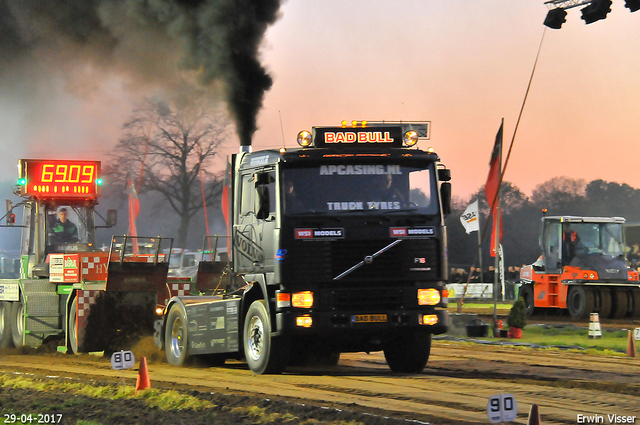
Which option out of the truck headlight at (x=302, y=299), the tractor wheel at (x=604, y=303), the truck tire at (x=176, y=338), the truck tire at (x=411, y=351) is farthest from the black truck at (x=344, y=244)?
the tractor wheel at (x=604, y=303)

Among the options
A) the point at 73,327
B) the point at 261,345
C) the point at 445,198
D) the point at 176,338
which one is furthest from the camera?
the point at 73,327

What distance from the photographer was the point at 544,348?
18.1 m

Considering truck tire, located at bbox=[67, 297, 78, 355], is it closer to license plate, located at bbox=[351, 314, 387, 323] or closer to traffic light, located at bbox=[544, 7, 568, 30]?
license plate, located at bbox=[351, 314, 387, 323]

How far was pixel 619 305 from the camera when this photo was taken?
28.5 metres

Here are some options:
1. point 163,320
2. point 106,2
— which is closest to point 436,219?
point 163,320

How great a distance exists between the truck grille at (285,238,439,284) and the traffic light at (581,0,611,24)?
10655 millimetres

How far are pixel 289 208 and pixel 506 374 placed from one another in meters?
4.14

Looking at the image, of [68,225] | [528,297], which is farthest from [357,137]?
[528,297]

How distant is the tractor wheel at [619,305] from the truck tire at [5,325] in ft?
60.4

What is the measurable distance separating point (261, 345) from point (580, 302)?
1759cm

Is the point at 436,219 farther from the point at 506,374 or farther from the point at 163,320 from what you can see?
the point at 163,320

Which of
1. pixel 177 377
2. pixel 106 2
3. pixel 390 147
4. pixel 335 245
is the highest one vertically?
pixel 106 2

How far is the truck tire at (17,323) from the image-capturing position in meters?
19.6

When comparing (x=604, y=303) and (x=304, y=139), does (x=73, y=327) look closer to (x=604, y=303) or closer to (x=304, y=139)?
(x=304, y=139)
